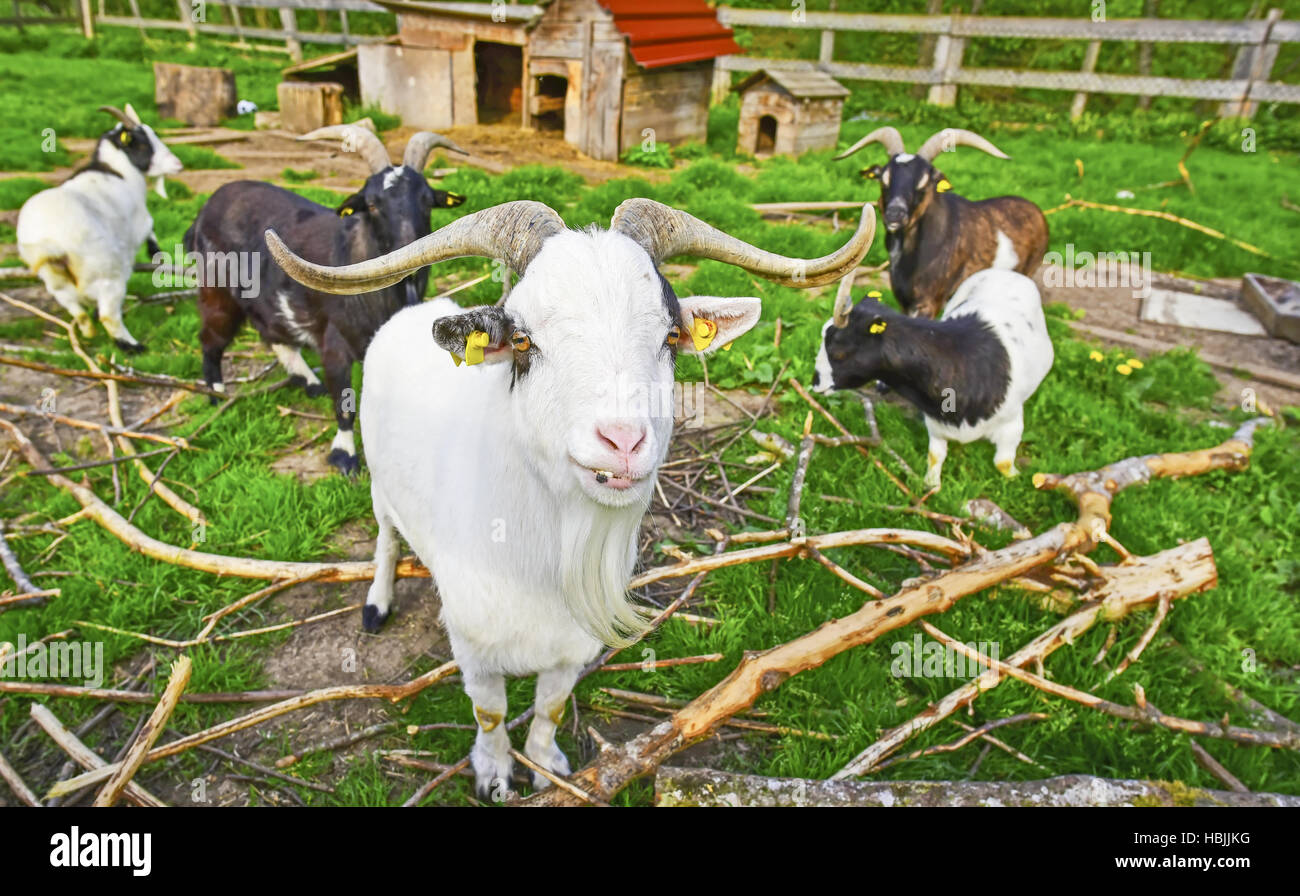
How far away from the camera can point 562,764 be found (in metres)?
3.08

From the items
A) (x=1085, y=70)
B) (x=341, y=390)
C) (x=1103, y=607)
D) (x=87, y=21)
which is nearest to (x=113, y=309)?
(x=341, y=390)

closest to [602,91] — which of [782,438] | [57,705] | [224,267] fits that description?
[224,267]

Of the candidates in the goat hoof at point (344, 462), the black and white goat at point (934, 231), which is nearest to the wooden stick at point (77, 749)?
the goat hoof at point (344, 462)

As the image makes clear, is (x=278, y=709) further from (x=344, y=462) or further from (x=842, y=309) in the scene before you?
(x=842, y=309)

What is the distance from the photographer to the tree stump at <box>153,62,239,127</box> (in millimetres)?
12625

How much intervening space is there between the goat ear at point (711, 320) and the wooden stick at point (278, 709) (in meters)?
1.86

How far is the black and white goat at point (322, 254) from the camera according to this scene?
180 inches

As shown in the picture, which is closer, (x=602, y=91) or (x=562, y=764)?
(x=562, y=764)

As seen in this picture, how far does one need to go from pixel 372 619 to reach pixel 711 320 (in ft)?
7.85
